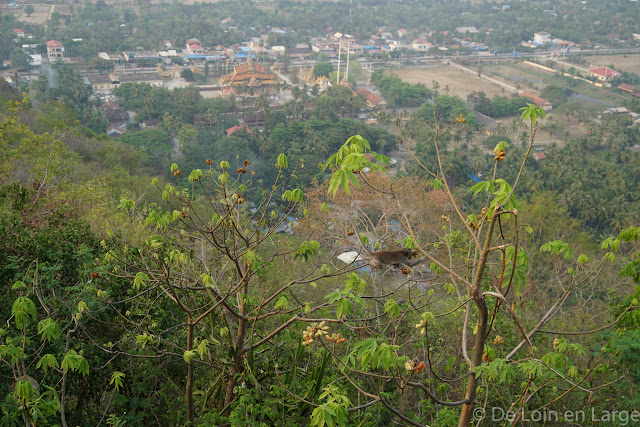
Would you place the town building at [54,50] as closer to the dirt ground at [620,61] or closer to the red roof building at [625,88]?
the red roof building at [625,88]

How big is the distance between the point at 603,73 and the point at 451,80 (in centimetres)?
942

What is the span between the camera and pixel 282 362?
3.29 metres

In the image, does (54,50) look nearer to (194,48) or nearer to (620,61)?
(194,48)

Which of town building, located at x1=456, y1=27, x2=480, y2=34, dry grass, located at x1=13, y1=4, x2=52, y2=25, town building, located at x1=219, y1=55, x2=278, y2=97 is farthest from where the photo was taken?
town building, located at x1=456, y1=27, x2=480, y2=34

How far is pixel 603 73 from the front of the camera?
34.6 metres

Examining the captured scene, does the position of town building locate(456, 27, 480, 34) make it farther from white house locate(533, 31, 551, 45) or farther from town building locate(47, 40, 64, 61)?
town building locate(47, 40, 64, 61)

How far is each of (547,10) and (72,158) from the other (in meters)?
52.7

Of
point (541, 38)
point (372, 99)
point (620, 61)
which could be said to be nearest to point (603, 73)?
point (620, 61)

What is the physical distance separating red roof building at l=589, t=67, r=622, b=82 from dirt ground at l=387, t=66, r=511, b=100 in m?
6.76

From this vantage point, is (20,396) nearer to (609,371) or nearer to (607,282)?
(609,371)

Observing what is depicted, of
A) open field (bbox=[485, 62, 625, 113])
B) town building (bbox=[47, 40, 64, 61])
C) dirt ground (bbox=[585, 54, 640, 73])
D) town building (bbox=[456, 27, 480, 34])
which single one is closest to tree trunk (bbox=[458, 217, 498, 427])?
open field (bbox=[485, 62, 625, 113])

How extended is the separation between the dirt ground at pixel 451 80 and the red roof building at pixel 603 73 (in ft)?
22.2

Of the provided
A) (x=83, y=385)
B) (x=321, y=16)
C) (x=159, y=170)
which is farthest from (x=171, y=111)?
(x=321, y=16)

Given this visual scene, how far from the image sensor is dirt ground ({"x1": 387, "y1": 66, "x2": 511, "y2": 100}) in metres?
32.3
